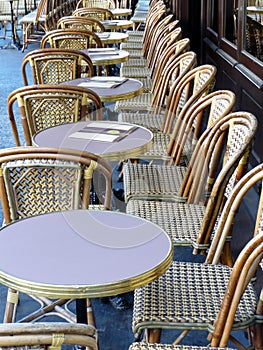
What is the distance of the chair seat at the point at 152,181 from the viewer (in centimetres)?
304

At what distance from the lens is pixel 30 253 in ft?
6.29

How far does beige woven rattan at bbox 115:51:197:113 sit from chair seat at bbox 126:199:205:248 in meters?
1.20

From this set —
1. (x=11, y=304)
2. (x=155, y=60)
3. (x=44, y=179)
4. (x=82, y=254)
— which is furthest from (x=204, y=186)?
(x=155, y=60)

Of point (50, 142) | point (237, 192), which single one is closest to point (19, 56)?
point (50, 142)

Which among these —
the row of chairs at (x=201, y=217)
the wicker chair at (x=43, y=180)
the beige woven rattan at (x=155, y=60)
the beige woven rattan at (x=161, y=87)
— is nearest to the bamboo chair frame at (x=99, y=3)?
the beige woven rattan at (x=155, y=60)

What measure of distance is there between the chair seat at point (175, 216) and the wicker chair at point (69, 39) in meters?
2.82

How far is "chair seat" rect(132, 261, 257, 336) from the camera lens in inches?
78.5

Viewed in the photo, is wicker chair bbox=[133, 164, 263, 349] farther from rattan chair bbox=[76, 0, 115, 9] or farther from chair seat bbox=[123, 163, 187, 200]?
rattan chair bbox=[76, 0, 115, 9]

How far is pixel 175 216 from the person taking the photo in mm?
2779

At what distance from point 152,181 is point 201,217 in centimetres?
49

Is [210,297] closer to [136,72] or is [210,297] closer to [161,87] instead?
[161,87]

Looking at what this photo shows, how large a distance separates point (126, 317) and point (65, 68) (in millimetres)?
2155

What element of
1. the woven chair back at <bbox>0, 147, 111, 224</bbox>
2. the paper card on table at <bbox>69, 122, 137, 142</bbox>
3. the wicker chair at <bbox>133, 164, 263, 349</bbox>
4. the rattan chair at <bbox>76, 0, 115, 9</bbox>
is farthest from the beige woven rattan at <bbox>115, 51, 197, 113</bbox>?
the rattan chair at <bbox>76, 0, 115, 9</bbox>

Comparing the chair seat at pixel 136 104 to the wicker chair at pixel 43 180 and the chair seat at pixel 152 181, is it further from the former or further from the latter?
the wicker chair at pixel 43 180
